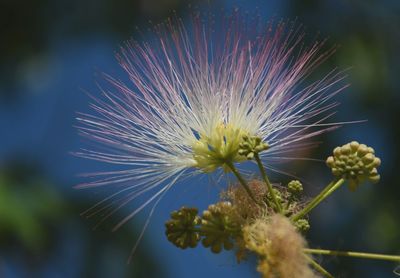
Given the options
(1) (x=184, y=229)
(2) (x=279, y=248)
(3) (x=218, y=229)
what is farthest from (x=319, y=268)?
(1) (x=184, y=229)

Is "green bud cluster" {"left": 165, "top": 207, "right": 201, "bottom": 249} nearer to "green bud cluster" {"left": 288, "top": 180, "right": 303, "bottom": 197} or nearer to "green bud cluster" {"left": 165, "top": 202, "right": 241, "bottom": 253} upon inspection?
"green bud cluster" {"left": 165, "top": 202, "right": 241, "bottom": 253}

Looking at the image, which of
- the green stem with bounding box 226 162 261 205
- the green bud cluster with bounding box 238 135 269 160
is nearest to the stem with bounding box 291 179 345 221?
the green stem with bounding box 226 162 261 205

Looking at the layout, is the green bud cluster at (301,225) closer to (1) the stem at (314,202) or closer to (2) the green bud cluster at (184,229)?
(1) the stem at (314,202)

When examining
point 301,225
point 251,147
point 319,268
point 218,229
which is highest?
point 251,147

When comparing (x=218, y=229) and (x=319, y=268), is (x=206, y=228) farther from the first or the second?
(x=319, y=268)

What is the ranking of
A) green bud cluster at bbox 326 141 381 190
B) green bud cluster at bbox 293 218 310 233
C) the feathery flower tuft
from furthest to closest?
green bud cluster at bbox 326 141 381 190
green bud cluster at bbox 293 218 310 233
the feathery flower tuft

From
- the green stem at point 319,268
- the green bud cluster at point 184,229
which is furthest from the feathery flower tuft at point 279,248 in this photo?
the green bud cluster at point 184,229

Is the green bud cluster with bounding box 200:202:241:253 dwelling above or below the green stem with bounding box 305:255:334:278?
above

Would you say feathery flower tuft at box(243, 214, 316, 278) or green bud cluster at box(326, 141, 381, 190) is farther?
green bud cluster at box(326, 141, 381, 190)
